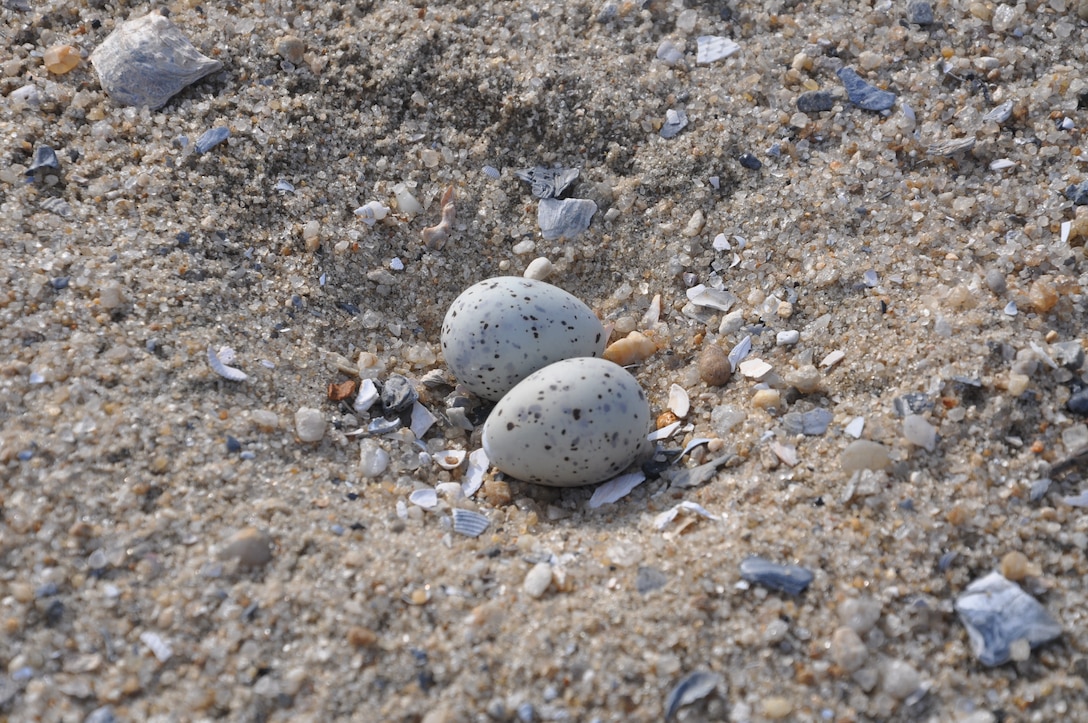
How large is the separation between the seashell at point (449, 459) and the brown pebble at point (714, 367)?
2.40 ft

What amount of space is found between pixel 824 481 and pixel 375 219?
62.6 inches

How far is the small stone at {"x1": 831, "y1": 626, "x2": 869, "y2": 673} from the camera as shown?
1.83 meters

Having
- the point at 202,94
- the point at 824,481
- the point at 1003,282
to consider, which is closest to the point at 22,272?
the point at 202,94

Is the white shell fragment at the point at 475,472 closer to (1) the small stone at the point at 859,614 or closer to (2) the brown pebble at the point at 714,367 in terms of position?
(2) the brown pebble at the point at 714,367

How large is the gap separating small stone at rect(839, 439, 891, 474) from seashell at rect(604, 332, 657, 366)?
2.28 ft

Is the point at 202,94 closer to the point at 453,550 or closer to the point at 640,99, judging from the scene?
the point at 640,99

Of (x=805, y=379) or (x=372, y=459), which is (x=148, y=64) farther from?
(x=805, y=379)

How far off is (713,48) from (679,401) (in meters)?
1.34

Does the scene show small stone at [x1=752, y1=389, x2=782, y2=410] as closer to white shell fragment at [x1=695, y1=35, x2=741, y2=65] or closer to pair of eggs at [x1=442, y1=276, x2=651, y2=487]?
pair of eggs at [x1=442, y1=276, x2=651, y2=487]

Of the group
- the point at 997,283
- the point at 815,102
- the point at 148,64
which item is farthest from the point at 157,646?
the point at 815,102

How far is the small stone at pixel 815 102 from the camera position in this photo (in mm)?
2904

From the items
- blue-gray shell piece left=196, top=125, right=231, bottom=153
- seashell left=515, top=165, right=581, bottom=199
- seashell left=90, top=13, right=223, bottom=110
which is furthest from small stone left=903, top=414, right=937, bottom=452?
seashell left=90, top=13, right=223, bottom=110

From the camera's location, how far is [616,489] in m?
2.38

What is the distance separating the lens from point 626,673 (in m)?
1.84
